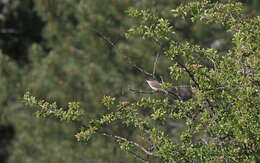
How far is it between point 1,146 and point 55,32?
13.3ft

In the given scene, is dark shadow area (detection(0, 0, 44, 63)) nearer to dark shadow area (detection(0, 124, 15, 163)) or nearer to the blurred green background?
the blurred green background

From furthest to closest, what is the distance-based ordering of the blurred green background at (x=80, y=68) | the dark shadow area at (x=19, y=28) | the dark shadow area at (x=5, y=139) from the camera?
the dark shadow area at (x=5, y=139)
the dark shadow area at (x=19, y=28)
the blurred green background at (x=80, y=68)

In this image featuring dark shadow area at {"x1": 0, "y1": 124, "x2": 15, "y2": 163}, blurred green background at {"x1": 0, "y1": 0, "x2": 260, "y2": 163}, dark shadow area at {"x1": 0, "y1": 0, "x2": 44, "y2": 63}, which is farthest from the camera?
dark shadow area at {"x1": 0, "y1": 124, "x2": 15, "y2": 163}

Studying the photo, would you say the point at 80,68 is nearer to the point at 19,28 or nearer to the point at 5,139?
the point at 19,28

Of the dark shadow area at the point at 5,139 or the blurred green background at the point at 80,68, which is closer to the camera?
the blurred green background at the point at 80,68

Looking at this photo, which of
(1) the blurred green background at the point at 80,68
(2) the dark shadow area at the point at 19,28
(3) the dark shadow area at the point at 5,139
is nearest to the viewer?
(1) the blurred green background at the point at 80,68

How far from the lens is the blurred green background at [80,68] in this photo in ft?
22.6

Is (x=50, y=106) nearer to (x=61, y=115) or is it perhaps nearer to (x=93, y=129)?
(x=61, y=115)

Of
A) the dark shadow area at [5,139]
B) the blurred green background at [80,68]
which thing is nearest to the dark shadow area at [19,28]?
the blurred green background at [80,68]

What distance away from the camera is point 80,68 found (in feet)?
25.5

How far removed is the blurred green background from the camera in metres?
6.88

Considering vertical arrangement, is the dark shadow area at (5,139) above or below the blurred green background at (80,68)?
below

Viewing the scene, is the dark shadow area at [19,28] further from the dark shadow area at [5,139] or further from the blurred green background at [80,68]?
the dark shadow area at [5,139]

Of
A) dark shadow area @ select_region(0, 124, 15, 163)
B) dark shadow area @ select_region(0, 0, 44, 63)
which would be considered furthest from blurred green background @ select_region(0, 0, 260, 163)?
dark shadow area @ select_region(0, 124, 15, 163)
